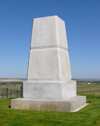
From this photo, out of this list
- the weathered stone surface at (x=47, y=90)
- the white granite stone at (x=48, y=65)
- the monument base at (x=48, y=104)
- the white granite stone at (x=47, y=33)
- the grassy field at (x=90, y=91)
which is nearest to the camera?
the monument base at (x=48, y=104)

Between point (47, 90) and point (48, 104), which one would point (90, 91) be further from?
point (48, 104)

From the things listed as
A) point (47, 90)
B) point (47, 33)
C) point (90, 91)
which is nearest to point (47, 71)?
point (47, 90)

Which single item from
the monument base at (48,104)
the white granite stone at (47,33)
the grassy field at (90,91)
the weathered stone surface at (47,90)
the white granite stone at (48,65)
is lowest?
the grassy field at (90,91)

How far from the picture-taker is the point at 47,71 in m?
9.83

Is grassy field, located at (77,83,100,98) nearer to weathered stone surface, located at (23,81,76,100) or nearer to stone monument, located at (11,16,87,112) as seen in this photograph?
stone monument, located at (11,16,87,112)

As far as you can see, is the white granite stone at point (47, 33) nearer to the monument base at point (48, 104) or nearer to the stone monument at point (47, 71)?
the stone monument at point (47, 71)

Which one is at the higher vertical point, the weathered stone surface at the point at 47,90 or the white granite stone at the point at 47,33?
the white granite stone at the point at 47,33

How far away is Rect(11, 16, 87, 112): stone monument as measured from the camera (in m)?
9.39

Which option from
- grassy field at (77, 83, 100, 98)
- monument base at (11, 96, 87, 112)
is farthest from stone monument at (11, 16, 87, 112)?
grassy field at (77, 83, 100, 98)

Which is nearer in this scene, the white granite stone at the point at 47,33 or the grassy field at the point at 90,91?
the white granite stone at the point at 47,33

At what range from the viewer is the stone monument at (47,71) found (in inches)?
370

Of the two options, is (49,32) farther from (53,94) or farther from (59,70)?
(53,94)

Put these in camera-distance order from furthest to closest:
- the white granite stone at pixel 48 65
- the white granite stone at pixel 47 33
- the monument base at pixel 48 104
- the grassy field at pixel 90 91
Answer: the grassy field at pixel 90 91 < the white granite stone at pixel 47 33 < the white granite stone at pixel 48 65 < the monument base at pixel 48 104

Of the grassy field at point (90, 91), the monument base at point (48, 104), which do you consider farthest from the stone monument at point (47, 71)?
the grassy field at point (90, 91)
